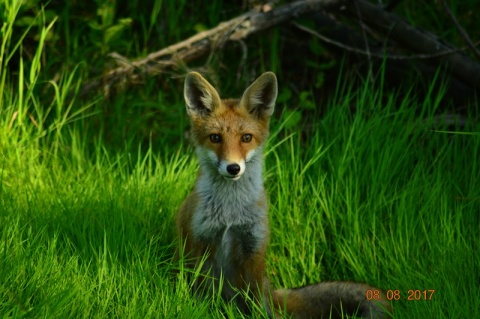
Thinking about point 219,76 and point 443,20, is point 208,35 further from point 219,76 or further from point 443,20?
point 443,20

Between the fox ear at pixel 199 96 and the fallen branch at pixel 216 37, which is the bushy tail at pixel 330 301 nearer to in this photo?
the fox ear at pixel 199 96

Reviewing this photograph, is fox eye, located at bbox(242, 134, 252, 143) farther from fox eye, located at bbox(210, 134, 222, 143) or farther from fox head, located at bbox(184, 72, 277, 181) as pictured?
fox eye, located at bbox(210, 134, 222, 143)

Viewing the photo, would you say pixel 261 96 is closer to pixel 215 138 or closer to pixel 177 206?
pixel 215 138

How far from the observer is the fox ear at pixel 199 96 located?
4527 mm

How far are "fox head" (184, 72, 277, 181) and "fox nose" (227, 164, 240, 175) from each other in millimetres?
59

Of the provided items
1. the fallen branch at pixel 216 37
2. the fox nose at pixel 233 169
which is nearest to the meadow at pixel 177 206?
the fallen branch at pixel 216 37

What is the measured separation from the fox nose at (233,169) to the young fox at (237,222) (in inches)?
6.7

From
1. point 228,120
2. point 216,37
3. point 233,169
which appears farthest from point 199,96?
point 216,37

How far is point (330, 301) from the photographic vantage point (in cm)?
443

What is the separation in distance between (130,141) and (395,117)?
2099mm

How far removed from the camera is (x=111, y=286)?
407 centimetres

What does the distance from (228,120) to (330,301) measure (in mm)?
1241

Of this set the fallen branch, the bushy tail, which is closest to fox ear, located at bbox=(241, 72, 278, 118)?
the bushy tail

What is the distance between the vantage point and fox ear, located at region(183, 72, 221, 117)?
4.53 meters
